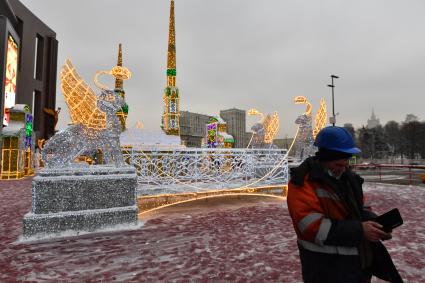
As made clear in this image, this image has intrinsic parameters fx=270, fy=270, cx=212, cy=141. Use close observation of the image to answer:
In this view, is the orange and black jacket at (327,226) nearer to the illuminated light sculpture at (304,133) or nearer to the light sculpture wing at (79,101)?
the light sculpture wing at (79,101)

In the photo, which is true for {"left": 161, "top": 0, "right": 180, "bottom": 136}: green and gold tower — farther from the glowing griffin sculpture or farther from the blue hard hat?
the blue hard hat

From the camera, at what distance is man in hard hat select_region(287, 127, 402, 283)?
1405 millimetres

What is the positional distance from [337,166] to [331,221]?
326mm

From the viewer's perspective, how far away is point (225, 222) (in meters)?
5.82

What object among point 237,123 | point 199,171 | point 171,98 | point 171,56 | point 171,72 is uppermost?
point 237,123

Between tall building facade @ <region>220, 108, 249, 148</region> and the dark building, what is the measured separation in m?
56.3

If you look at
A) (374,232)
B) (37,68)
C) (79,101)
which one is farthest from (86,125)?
(37,68)

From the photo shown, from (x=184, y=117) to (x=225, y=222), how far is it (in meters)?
72.9

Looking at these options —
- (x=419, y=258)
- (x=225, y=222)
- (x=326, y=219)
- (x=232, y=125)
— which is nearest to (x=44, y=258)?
(x=225, y=222)

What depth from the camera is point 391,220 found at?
1.38 m

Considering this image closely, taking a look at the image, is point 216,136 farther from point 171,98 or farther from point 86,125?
point 86,125

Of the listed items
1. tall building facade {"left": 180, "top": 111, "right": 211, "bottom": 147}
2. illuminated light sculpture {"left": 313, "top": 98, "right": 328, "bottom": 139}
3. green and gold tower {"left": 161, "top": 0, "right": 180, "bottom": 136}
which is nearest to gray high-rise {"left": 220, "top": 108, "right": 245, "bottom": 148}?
tall building facade {"left": 180, "top": 111, "right": 211, "bottom": 147}

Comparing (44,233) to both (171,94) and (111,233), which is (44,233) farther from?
(171,94)

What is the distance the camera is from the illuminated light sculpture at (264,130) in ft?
37.7
